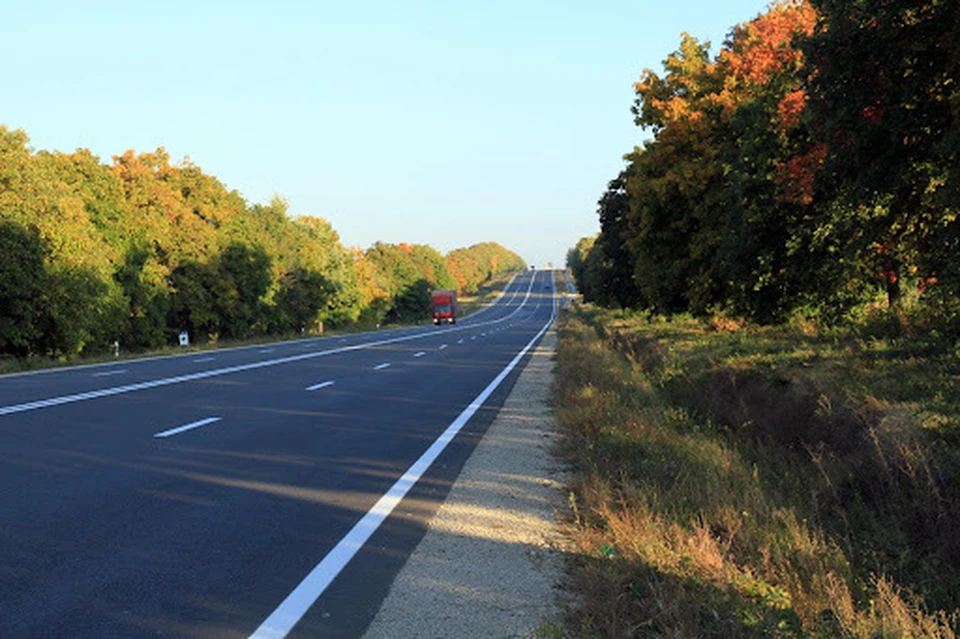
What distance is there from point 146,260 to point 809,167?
1754 inches

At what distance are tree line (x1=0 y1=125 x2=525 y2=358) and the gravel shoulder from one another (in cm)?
3328

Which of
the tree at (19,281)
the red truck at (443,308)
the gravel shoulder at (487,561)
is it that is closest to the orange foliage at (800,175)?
the gravel shoulder at (487,561)

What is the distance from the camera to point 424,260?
169 m

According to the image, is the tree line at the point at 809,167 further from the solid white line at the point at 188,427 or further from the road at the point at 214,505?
the solid white line at the point at 188,427

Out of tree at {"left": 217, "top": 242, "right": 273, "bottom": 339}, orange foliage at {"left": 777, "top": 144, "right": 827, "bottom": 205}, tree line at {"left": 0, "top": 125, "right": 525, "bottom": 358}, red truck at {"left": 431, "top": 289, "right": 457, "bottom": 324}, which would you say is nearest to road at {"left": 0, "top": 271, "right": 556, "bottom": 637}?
orange foliage at {"left": 777, "top": 144, "right": 827, "bottom": 205}

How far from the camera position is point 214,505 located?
23.1 feet

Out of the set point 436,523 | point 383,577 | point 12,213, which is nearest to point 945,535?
point 436,523

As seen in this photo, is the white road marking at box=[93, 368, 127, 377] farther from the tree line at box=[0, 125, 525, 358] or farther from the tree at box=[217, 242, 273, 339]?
the tree at box=[217, 242, 273, 339]

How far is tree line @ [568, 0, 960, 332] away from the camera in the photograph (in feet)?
38.9

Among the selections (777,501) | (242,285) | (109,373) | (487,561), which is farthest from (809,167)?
(242,285)

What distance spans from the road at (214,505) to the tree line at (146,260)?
75.3 feet

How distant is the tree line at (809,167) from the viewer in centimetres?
1185

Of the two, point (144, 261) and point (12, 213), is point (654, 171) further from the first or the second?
point (144, 261)

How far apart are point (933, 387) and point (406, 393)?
10.0 metres
